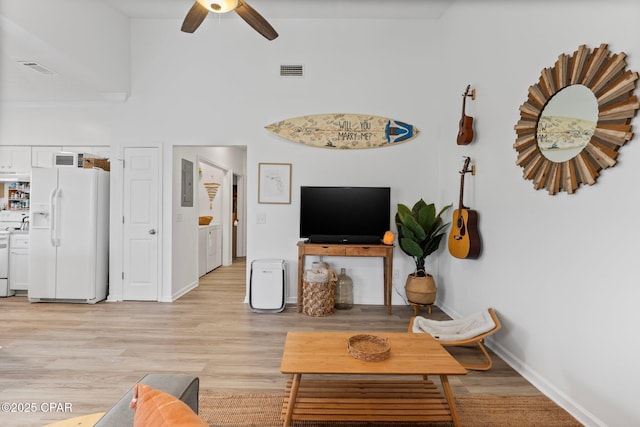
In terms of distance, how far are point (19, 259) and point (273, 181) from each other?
134 inches

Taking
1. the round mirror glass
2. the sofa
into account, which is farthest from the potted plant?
the sofa

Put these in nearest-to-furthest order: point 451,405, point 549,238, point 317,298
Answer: point 451,405, point 549,238, point 317,298

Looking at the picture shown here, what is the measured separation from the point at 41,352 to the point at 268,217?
2425mm

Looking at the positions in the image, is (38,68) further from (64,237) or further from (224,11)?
(224,11)

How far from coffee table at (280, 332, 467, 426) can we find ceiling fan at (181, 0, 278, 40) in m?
2.28

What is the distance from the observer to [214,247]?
619cm

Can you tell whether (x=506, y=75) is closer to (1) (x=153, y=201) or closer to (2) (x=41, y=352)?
(1) (x=153, y=201)

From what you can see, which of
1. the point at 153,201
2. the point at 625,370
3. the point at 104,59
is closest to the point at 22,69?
the point at 104,59

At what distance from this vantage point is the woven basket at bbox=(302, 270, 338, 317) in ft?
11.6

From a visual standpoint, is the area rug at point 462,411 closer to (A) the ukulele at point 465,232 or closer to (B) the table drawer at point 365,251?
(A) the ukulele at point 465,232

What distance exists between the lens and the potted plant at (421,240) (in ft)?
11.6

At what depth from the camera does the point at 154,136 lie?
4.01 metres

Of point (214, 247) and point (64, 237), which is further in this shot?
point (214, 247)

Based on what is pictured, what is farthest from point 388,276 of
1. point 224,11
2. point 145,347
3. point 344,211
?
point 224,11
